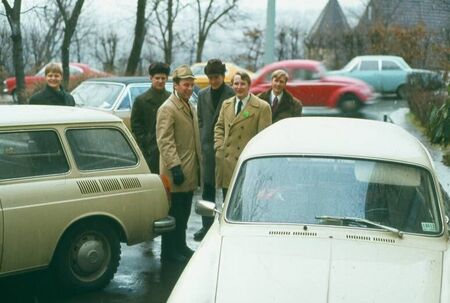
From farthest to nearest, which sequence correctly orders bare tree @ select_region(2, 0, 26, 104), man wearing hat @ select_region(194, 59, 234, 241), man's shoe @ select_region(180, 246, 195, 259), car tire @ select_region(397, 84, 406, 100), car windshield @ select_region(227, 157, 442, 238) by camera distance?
car tire @ select_region(397, 84, 406, 100) < bare tree @ select_region(2, 0, 26, 104) < man wearing hat @ select_region(194, 59, 234, 241) < man's shoe @ select_region(180, 246, 195, 259) < car windshield @ select_region(227, 157, 442, 238)

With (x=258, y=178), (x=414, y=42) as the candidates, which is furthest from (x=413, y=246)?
(x=414, y=42)

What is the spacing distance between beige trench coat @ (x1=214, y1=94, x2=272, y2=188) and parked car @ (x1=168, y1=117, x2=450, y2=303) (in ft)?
6.69

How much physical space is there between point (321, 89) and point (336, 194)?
17880mm

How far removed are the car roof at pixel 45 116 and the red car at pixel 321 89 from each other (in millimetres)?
15354

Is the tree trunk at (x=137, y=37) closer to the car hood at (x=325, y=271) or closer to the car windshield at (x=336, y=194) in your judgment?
the car windshield at (x=336, y=194)

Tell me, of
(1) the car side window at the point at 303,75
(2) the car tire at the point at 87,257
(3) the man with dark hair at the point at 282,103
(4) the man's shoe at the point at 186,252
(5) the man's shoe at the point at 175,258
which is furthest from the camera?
(1) the car side window at the point at 303,75

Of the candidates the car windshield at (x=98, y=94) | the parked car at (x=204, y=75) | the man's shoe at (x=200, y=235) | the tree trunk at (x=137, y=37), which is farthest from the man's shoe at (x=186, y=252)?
the tree trunk at (x=137, y=37)

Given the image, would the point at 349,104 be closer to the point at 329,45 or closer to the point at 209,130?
the point at 209,130

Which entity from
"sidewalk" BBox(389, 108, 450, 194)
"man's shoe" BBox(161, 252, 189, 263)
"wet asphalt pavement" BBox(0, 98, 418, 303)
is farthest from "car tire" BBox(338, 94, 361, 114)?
"man's shoe" BBox(161, 252, 189, 263)

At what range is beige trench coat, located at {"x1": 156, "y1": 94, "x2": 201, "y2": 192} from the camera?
7449 millimetres

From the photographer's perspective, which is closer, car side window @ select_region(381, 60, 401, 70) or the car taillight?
the car taillight

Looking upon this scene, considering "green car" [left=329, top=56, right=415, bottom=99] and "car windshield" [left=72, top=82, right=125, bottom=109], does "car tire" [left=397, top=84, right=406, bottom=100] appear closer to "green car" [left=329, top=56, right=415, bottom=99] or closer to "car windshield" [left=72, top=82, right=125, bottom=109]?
"green car" [left=329, top=56, right=415, bottom=99]

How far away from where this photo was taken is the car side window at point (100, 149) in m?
6.68

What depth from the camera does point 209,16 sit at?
169 feet
